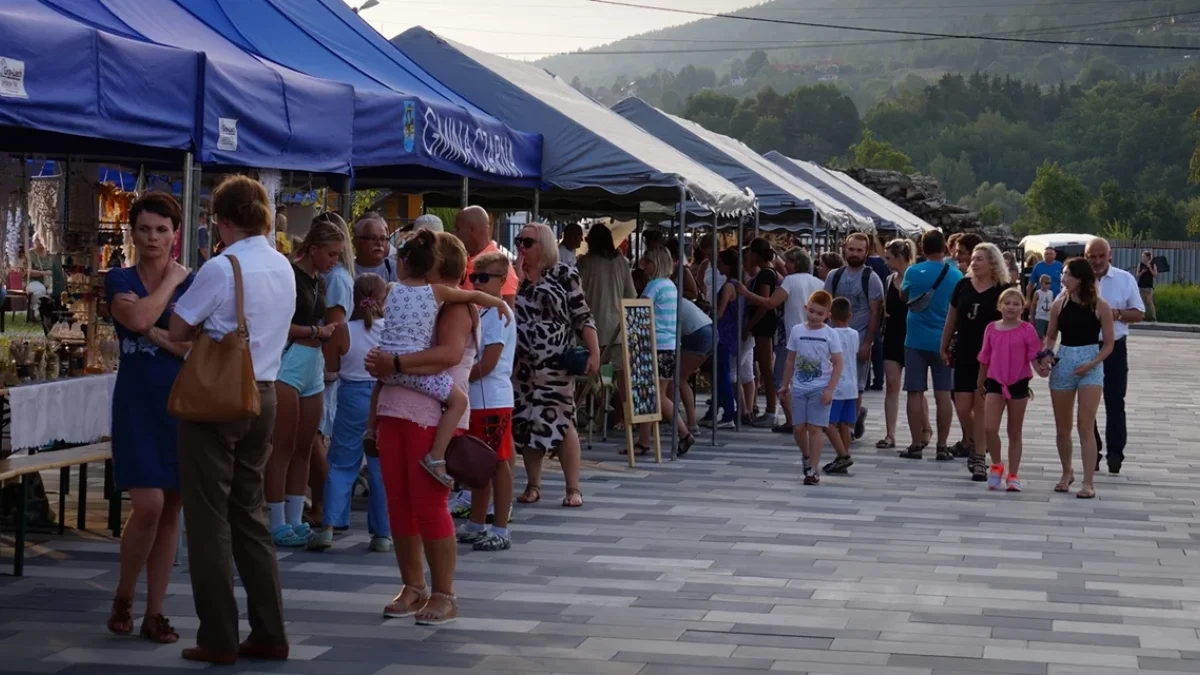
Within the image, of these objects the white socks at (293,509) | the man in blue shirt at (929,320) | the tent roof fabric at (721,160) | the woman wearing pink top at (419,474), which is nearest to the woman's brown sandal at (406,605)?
the woman wearing pink top at (419,474)

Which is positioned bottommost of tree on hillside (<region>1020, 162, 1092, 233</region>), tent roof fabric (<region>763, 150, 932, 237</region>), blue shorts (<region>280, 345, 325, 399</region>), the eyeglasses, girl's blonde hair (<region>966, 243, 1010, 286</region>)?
blue shorts (<region>280, 345, 325, 399</region>)

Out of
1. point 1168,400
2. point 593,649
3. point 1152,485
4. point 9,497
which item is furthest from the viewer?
point 1168,400

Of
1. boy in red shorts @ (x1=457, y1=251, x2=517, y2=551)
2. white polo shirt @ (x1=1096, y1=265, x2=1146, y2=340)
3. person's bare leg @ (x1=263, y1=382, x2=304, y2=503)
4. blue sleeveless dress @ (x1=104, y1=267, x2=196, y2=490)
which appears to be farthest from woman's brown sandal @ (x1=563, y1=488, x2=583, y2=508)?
white polo shirt @ (x1=1096, y1=265, x2=1146, y2=340)

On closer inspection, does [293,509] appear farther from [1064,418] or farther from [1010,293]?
[1064,418]

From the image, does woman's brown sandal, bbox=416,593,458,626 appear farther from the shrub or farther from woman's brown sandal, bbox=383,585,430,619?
the shrub

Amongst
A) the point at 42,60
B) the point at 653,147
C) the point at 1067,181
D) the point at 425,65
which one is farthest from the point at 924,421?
the point at 1067,181

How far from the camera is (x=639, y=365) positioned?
12672mm

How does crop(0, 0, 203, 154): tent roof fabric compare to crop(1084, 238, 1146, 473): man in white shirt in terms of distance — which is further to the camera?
crop(1084, 238, 1146, 473): man in white shirt

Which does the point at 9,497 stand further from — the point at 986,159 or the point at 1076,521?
the point at 986,159

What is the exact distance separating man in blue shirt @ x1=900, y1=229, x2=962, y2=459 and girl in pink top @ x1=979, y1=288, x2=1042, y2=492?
153 cm

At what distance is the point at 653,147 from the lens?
558 inches

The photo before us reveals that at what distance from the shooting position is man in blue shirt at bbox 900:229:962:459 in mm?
13203

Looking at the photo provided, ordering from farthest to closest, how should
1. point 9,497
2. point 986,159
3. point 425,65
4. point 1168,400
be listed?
point 986,159, point 1168,400, point 425,65, point 9,497

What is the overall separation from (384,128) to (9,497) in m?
2.97
